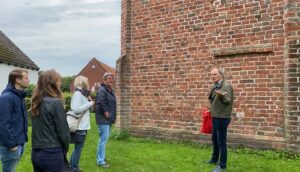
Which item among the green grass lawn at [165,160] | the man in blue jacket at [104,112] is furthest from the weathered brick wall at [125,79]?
the man in blue jacket at [104,112]

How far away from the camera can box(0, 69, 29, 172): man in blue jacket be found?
4855 millimetres

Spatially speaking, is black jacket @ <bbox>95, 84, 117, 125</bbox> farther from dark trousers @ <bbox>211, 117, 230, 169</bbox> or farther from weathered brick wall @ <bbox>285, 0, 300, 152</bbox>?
weathered brick wall @ <bbox>285, 0, 300, 152</bbox>

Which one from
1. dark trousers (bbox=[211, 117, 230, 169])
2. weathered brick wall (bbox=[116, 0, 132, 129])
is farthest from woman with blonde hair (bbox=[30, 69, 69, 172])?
weathered brick wall (bbox=[116, 0, 132, 129])

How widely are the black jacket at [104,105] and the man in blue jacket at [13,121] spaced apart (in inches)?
90.3

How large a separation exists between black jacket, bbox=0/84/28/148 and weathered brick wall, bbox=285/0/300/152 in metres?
5.30

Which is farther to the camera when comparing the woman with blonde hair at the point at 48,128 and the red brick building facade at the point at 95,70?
the red brick building facade at the point at 95,70

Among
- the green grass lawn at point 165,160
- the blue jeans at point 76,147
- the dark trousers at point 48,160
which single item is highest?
the dark trousers at point 48,160

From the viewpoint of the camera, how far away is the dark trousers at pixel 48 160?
4305 mm

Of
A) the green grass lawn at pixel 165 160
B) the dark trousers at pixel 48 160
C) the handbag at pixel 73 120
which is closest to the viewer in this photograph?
the dark trousers at pixel 48 160

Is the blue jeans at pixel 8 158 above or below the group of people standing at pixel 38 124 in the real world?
below

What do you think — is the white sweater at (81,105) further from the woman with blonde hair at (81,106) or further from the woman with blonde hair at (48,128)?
the woman with blonde hair at (48,128)

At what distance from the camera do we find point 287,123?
26.1 ft

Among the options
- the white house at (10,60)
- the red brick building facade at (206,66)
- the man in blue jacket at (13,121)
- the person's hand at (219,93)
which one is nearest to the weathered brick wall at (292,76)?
the red brick building facade at (206,66)

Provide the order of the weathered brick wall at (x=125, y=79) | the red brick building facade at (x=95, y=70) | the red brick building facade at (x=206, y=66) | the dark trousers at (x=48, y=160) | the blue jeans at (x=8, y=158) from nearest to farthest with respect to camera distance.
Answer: the dark trousers at (x=48, y=160)
the blue jeans at (x=8, y=158)
the red brick building facade at (x=206, y=66)
the weathered brick wall at (x=125, y=79)
the red brick building facade at (x=95, y=70)
